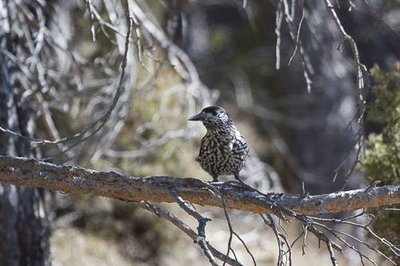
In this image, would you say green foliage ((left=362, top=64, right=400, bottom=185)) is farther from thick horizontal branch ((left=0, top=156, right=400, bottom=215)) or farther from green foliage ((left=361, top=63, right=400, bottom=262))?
thick horizontal branch ((left=0, top=156, right=400, bottom=215))

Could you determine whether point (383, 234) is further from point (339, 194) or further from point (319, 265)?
point (319, 265)

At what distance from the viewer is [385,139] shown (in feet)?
21.5

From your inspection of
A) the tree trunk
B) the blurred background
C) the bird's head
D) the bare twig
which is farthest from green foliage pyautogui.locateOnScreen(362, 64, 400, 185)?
the tree trunk

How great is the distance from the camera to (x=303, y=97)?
14.6m

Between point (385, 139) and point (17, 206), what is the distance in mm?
2634

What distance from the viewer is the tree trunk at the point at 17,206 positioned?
22.6ft

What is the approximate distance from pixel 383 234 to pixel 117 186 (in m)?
1.87

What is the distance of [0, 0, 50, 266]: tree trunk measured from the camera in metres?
6.89

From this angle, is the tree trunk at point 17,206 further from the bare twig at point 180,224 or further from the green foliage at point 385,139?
the green foliage at point 385,139

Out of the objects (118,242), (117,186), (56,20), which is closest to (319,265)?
(118,242)

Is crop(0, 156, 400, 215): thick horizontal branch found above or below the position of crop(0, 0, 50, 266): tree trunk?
below

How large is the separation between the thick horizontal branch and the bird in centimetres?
117

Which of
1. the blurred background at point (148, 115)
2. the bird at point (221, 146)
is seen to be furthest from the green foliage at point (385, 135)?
the bird at point (221, 146)

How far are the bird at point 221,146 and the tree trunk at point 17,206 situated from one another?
57.2 inches
